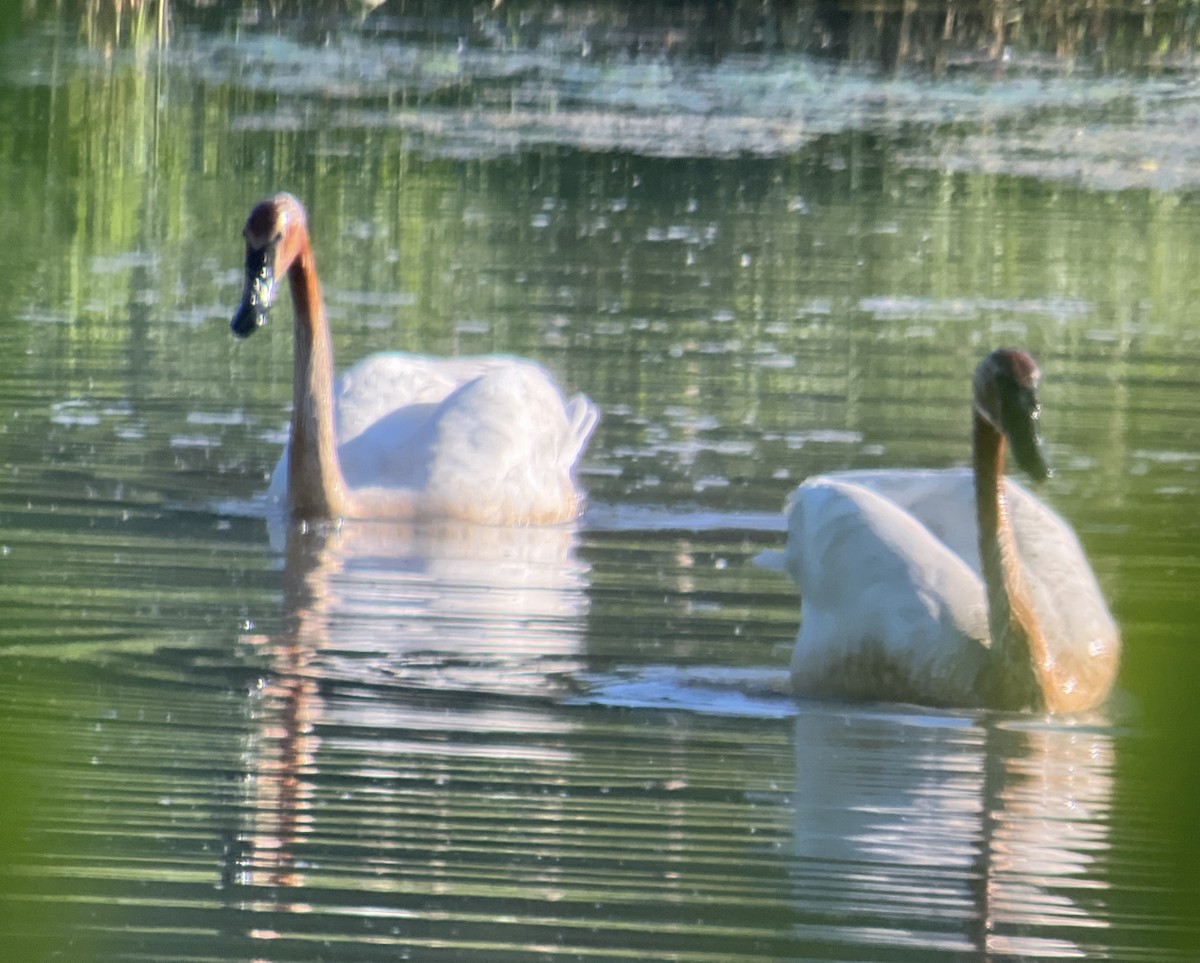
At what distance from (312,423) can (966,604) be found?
124 inches

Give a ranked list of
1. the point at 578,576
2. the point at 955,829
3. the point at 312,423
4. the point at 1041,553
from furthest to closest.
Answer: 1. the point at 312,423
2. the point at 578,576
3. the point at 1041,553
4. the point at 955,829

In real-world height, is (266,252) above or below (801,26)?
below

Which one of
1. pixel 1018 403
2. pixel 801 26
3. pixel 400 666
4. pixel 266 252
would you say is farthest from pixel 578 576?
pixel 801 26

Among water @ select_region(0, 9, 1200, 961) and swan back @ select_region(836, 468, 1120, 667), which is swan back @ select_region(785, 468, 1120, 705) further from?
water @ select_region(0, 9, 1200, 961)

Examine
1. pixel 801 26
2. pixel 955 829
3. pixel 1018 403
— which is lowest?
pixel 955 829

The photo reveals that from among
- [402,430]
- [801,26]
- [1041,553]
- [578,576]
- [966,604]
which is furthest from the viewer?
[801,26]

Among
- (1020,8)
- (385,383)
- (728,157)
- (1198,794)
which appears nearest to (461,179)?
(728,157)

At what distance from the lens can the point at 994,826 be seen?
5.96 metres

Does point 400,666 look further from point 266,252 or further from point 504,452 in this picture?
point 266,252

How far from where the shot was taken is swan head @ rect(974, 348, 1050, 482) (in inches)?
281

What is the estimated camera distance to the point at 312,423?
380 inches

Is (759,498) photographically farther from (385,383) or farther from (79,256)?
(79,256)

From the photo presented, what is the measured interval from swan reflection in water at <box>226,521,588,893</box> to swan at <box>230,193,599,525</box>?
12 cm

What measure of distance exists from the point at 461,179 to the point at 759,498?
982 centimetres
